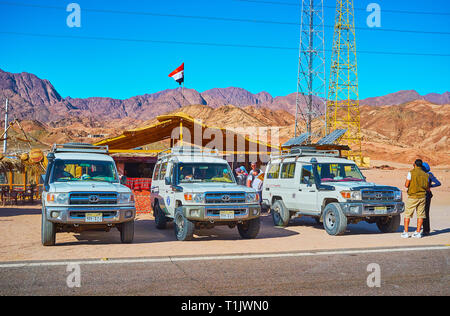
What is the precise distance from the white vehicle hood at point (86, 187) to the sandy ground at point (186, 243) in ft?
4.06

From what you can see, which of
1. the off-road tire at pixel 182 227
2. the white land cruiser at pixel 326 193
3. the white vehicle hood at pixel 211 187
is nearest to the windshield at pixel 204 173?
the white vehicle hood at pixel 211 187

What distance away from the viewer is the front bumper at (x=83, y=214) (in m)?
9.74

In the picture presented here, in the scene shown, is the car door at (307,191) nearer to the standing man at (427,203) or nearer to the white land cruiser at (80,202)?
the standing man at (427,203)

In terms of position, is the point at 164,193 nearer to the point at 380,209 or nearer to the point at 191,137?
the point at 380,209

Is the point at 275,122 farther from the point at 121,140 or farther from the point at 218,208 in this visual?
the point at 218,208

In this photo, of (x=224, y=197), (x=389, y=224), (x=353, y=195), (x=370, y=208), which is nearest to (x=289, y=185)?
(x=353, y=195)

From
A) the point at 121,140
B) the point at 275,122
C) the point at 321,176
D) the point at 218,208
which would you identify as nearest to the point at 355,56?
the point at 121,140

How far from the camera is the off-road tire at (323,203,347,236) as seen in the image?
12.0 m

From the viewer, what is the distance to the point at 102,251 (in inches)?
382

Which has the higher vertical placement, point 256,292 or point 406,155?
point 406,155

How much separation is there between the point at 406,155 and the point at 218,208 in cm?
6836

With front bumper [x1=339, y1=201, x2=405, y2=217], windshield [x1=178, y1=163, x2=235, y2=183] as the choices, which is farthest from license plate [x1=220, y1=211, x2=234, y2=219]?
front bumper [x1=339, y1=201, x2=405, y2=217]

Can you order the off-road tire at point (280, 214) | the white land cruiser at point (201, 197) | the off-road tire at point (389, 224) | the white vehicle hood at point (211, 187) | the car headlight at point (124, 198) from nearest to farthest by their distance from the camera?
the car headlight at point (124, 198) < the white land cruiser at point (201, 197) < the white vehicle hood at point (211, 187) < the off-road tire at point (389, 224) < the off-road tire at point (280, 214)

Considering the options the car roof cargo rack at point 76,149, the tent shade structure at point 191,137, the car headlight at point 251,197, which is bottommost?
the car headlight at point 251,197
